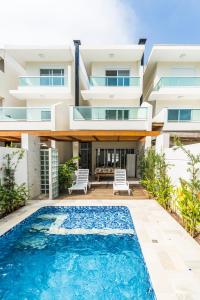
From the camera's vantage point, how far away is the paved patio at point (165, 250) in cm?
347

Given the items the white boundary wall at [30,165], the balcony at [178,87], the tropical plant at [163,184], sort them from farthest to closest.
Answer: the balcony at [178,87] → the white boundary wall at [30,165] → the tropical plant at [163,184]

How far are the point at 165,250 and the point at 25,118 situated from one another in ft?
39.9

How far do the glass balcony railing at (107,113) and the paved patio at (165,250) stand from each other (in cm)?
684

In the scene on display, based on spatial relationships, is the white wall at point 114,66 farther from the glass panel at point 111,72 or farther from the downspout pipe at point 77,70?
the downspout pipe at point 77,70

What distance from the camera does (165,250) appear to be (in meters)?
4.75

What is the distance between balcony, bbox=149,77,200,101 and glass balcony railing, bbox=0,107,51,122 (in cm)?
923

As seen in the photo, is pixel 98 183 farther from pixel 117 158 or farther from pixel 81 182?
pixel 117 158

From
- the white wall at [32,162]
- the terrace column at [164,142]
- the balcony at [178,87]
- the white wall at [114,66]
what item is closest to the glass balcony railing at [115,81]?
the white wall at [114,66]

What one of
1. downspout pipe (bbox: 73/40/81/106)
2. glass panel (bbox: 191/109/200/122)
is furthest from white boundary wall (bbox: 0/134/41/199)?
glass panel (bbox: 191/109/200/122)

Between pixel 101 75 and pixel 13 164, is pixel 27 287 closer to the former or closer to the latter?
pixel 13 164

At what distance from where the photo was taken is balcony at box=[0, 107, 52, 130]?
533 inches

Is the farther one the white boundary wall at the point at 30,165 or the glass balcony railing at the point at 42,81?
the glass balcony railing at the point at 42,81

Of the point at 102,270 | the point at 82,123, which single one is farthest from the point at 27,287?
the point at 82,123

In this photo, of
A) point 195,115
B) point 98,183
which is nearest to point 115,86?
point 195,115
